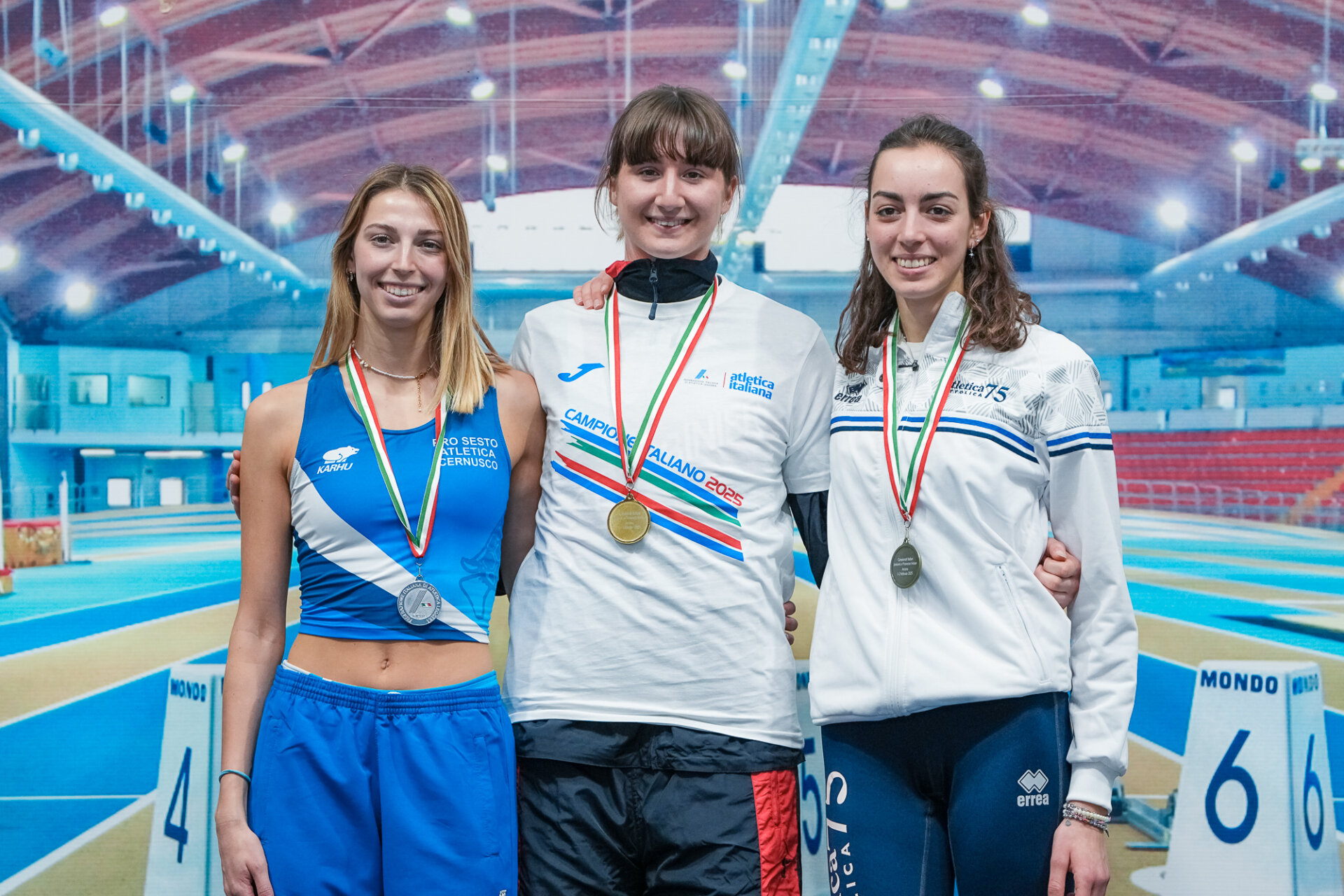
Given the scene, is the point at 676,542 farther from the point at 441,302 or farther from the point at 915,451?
the point at 441,302

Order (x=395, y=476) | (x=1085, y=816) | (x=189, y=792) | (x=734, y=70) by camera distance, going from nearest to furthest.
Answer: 1. (x=1085, y=816)
2. (x=395, y=476)
3. (x=189, y=792)
4. (x=734, y=70)

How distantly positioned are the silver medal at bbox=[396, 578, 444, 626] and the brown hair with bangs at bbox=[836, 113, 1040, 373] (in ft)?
2.56

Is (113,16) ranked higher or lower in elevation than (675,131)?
higher

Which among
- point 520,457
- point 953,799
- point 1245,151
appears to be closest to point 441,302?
point 520,457

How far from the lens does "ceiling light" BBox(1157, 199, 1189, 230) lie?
11.2ft

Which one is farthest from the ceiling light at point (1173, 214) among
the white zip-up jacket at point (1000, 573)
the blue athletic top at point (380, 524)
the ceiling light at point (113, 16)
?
the ceiling light at point (113, 16)

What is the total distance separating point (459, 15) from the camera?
336 centimetres

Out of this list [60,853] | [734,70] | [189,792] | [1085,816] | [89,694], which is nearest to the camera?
[1085,816]

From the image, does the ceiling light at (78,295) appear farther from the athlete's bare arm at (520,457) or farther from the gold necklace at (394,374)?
the athlete's bare arm at (520,457)

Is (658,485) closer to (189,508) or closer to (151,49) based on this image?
(189,508)

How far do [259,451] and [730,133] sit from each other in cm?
95

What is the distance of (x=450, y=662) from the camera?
A: 1.56 m

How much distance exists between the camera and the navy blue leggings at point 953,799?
1465mm

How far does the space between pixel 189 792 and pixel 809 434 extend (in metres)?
2.13
